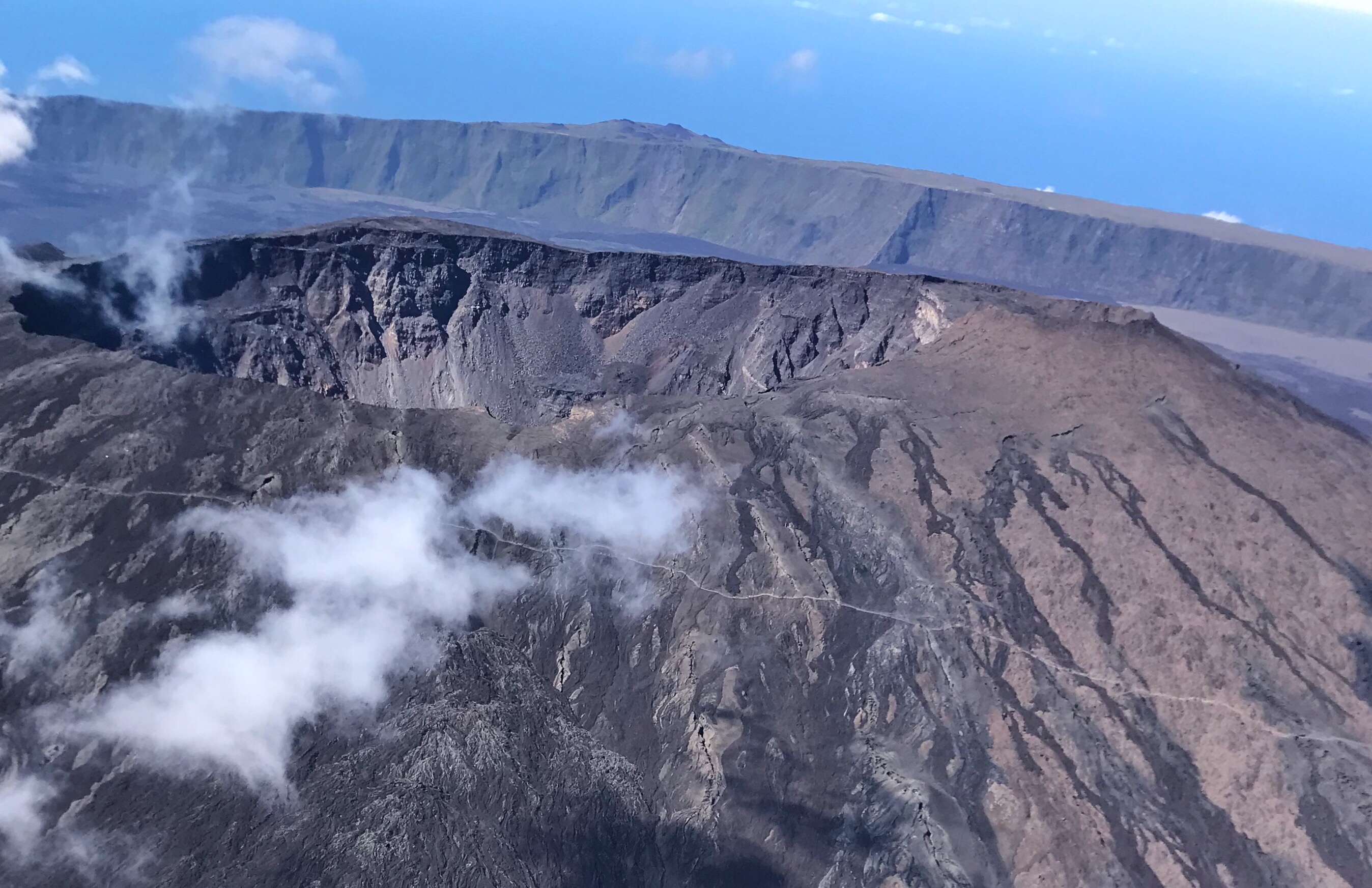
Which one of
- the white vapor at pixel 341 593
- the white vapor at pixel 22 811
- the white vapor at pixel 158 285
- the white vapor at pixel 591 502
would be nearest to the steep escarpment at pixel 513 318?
the white vapor at pixel 158 285

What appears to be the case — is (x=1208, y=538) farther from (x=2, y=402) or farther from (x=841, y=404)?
(x=2, y=402)

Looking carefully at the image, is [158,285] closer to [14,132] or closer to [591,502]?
[591,502]

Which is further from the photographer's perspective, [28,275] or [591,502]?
[28,275]

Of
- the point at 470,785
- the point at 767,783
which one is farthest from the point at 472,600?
the point at 767,783

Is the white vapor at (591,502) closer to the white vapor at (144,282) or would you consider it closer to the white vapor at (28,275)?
the white vapor at (144,282)

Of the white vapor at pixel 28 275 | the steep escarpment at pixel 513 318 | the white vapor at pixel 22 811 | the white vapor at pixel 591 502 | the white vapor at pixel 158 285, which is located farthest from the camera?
the steep escarpment at pixel 513 318

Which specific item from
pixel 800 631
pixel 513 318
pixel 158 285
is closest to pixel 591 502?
pixel 800 631
